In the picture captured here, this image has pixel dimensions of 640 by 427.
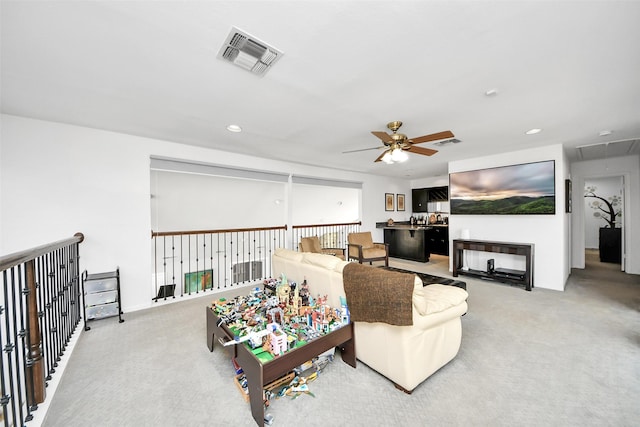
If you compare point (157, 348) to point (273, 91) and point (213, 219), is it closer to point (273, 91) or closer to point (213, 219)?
point (273, 91)

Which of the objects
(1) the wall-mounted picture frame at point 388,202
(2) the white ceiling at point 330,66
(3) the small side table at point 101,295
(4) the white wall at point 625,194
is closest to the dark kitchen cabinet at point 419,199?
(1) the wall-mounted picture frame at point 388,202

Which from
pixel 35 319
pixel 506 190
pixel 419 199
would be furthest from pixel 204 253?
pixel 419 199

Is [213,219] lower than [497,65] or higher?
lower

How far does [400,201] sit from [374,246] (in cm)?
251

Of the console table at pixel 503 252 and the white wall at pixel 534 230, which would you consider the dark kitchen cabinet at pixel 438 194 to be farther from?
the console table at pixel 503 252

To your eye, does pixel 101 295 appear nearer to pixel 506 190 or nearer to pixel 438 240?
pixel 506 190

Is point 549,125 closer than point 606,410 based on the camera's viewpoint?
No

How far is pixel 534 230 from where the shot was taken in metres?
4.11

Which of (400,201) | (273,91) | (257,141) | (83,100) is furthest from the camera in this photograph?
(400,201)

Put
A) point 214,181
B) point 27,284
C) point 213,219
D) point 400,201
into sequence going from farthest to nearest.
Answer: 1. point 400,201
2. point 213,219
3. point 214,181
4. point 27,284

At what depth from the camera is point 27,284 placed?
1.53 meters

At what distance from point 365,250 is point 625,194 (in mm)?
5089

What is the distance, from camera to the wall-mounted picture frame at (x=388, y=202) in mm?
→ 6905

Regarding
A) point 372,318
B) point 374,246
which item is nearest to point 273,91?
point 372,318
